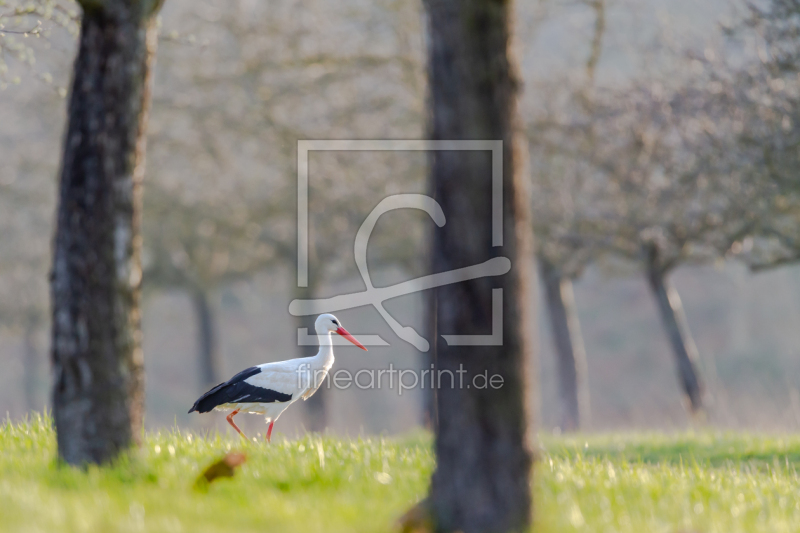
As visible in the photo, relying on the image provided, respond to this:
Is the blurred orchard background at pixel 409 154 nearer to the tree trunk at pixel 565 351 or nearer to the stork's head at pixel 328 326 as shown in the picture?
the tree trunk at pixel 565 351

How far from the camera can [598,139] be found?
48.1ft

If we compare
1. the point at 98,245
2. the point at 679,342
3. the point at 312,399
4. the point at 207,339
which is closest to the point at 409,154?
the point at 679,342

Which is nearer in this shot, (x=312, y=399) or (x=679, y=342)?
(x=679, y=342)

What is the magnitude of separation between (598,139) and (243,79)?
27.1 feet

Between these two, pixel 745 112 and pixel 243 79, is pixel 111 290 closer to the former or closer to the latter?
pixel 745 112

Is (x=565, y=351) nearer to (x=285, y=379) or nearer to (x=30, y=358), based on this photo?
(x=285, y=379)

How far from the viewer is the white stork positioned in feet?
23.7

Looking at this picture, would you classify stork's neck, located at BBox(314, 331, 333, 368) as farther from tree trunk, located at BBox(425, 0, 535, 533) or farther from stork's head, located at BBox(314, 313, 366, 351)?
tree trunk, located at BBox(425, 0, 535, 533)

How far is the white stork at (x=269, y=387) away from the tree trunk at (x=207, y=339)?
14.6 metres

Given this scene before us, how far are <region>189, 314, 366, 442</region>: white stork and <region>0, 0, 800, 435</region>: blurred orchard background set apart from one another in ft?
11.4

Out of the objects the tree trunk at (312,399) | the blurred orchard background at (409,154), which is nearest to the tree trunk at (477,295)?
the blurred orchard background at (409,154)

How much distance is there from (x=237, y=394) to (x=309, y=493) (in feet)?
9.58

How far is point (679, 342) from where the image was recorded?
1534 centimetres

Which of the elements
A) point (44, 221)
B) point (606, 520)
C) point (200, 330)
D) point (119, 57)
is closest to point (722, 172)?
point (606, 520)
